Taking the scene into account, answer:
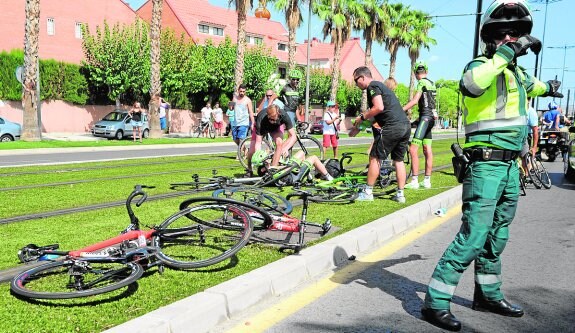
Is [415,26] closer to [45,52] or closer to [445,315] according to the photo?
[45,52]

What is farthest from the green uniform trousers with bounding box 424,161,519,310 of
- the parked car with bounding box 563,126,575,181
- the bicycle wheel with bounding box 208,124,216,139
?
the bicycle wheel with bounding box 208,124,216,139

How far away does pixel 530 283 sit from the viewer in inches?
162

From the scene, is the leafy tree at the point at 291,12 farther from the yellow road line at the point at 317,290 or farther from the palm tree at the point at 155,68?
the yellow road line at the point at 317,290

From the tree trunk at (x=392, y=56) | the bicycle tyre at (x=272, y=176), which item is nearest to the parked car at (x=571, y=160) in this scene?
the bicycle tyre at (x=272, y=176)

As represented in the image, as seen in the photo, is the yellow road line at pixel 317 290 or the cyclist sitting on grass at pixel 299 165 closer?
the yellow road line at pixel 317 290

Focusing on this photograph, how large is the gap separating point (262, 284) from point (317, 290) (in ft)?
1.68

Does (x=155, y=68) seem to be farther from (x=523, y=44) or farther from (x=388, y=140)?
(x=523, y=44)

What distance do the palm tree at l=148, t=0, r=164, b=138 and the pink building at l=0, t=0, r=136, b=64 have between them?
13.6 metres

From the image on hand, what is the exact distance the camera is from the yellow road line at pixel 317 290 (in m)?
3.17

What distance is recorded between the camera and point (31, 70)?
18531 millimetres

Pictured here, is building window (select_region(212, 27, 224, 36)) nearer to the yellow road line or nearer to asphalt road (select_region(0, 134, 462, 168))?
asphalt road (select_region(0, 134, 462, 168))

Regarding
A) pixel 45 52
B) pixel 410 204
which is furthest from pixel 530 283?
pixel 45 52

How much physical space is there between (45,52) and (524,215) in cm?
3365

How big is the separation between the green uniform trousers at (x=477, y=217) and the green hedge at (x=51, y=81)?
2806 cm
